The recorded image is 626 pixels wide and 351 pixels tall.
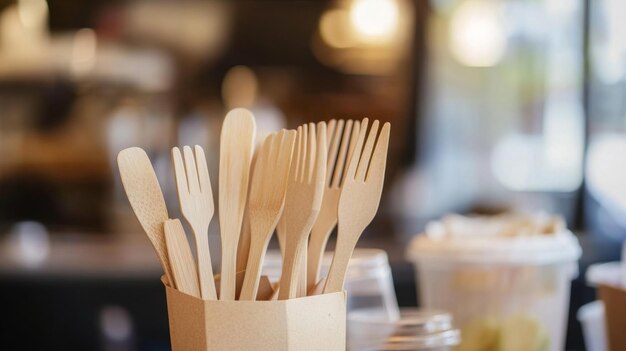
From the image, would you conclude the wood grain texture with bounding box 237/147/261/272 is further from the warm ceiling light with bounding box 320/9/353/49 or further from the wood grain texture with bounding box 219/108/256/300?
the warm ceiling light with bounding box 320/9/353/49

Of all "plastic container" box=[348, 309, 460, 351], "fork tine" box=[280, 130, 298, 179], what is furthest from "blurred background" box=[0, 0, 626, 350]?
"fork tine" box=[280, 130, 298, 179]

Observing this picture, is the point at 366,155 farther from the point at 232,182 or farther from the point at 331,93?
the point at 331,93

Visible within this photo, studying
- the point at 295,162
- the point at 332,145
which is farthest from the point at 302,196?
the point at 332,145

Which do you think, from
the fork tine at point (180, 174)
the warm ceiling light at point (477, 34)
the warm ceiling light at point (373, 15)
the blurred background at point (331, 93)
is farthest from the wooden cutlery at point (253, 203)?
the warm ceiling light at point (477, 34)

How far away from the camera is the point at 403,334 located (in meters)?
0.86

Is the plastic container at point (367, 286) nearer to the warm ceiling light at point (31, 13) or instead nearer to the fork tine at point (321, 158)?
the fork tine at point (321, 158)

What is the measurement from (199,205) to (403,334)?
0.93 ft

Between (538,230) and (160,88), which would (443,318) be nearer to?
(538,230)

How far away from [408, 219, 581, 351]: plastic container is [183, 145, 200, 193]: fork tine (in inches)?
18.1

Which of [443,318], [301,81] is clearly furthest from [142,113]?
[443,318]

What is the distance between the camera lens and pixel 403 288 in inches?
128

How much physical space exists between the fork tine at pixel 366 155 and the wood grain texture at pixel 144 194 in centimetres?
16

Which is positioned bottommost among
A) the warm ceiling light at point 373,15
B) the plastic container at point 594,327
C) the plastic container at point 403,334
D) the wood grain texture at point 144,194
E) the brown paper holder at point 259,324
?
the plastic container at point 594,327

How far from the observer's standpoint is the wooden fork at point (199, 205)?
2.22 feet
